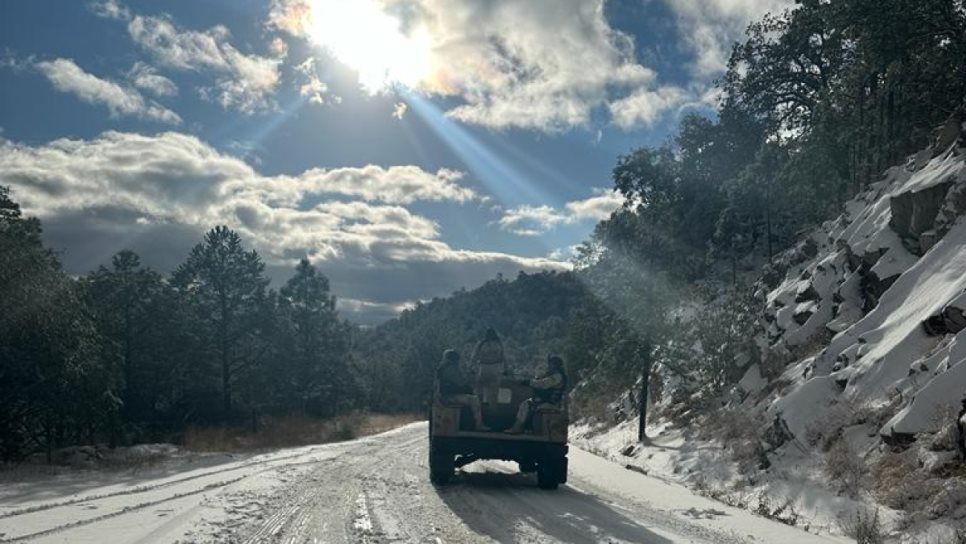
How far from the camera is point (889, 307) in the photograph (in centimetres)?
1359

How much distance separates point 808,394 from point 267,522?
1042cm

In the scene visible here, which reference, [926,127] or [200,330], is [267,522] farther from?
[200,330]

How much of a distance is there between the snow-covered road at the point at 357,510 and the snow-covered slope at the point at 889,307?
3156 millimetres

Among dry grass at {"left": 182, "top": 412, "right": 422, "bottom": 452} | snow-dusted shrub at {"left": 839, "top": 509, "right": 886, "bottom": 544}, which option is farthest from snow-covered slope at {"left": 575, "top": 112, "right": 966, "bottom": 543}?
dry grass at {"left": 182, "top": 412, "right": 422, "bottom": 452}

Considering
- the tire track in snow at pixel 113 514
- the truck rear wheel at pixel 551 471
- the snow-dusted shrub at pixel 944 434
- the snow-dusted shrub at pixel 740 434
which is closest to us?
the tire track in snow at pixel 113 514

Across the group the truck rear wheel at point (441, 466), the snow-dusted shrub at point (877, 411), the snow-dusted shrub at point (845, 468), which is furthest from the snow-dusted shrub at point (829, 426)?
the truck rear wheel at point (441, 466)

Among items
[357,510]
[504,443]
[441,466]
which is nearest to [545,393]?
[504,443]

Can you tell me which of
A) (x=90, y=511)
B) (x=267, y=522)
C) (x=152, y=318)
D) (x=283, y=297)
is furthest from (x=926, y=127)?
(x=283, y=297)

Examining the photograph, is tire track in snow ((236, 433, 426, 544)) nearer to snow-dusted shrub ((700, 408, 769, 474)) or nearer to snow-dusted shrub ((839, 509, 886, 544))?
snow-dusted shrub ((839, 509, 886, 544))

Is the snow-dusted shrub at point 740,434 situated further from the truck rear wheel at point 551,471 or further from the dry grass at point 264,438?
the dry grass at point 264,438

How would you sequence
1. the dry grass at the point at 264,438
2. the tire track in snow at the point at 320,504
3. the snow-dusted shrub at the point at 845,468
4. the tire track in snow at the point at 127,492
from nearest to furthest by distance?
1. the tire track in snow at the point at 320,504
2. the tire track in snow at the point at 127,492
3. the snow-dusted shrub at the point at 845,468
4. the dry grass at the point at 264,438

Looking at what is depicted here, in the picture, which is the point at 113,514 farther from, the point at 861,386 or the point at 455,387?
the point at 861,386

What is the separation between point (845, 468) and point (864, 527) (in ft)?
9.00

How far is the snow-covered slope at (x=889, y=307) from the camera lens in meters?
10.6
